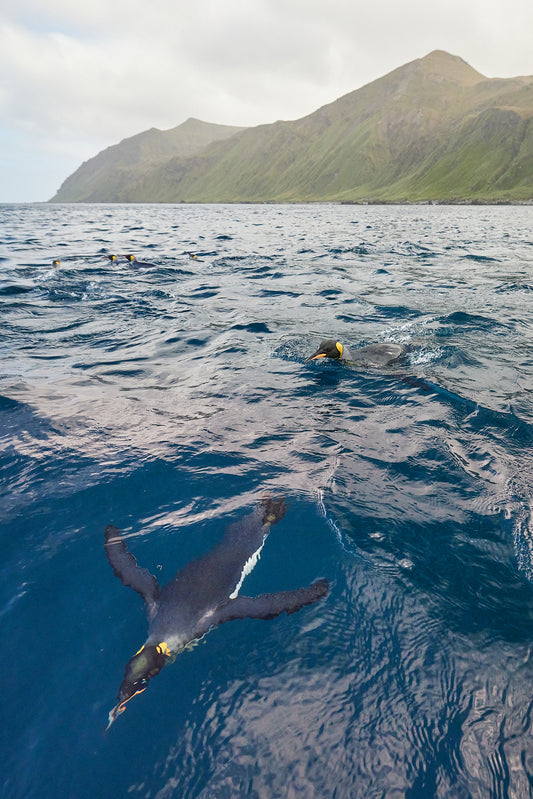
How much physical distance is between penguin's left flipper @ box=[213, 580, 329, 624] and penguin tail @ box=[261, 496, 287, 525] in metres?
0.96

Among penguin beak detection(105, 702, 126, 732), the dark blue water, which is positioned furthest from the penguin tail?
penguin beak detection(105, 702, 126, 732)

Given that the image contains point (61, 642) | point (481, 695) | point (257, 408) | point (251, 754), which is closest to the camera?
point (251, 754)

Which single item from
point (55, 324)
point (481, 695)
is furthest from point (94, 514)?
point (55, 324)

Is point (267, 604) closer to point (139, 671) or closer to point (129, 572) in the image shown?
point (139, 671)

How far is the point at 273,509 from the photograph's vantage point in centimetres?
466

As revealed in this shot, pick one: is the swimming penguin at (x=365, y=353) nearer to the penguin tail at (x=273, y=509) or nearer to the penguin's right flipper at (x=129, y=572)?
the penguin tail at (x=273, y=509)

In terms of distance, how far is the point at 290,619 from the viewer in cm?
339

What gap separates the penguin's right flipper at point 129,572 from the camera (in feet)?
11.8

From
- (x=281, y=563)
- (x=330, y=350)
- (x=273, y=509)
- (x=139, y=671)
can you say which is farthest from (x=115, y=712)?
(x=330, y=350)

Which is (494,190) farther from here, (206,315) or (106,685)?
(106,685)

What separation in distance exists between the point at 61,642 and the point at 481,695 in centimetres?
298

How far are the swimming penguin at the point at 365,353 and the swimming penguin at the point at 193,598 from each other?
5.20 m

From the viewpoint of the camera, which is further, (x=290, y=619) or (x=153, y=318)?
(x=153, y=318)

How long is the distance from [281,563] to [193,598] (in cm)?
86
